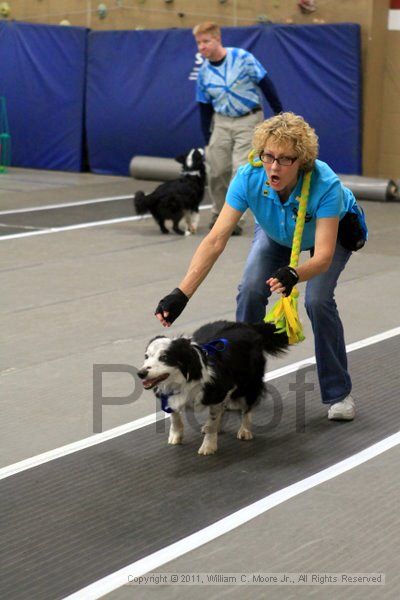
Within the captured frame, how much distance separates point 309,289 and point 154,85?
31.2 ft

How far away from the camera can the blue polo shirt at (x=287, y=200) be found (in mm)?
4203

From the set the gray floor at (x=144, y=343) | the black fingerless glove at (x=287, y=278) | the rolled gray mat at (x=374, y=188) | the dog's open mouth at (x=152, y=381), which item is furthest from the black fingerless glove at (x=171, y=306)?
the rolled gray mat at (x=374, y=188)

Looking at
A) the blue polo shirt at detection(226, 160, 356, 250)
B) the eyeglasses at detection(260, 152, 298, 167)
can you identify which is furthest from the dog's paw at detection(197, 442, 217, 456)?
the eyeglasses at detection(260, 152, 298, 167)

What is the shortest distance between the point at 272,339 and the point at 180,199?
5.16 m

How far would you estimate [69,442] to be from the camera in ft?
14.3

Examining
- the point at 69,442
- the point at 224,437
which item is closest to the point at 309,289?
the point at 224,437

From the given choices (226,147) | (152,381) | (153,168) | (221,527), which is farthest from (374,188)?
(221,527)

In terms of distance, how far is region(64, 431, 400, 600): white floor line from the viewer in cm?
311

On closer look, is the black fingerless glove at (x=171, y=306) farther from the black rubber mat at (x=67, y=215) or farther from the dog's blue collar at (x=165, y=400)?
the black rubber mat at (x=67, y=215)

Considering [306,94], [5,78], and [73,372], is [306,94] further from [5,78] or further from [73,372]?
[73,372]

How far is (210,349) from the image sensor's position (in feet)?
13.7

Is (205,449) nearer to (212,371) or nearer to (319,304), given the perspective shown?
(212,371)

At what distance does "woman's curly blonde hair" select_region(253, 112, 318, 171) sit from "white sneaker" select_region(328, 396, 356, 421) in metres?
1.12

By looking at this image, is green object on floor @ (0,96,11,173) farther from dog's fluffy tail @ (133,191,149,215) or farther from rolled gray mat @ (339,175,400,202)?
dog's fluffy tail @ (133,191,149,215)
